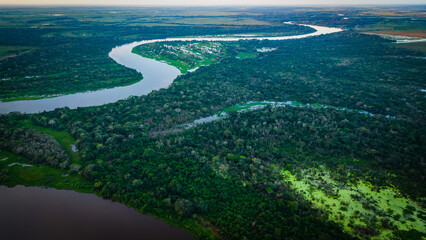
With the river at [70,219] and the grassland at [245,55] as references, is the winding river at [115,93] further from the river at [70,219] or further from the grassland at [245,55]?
the grassland at [245,55]

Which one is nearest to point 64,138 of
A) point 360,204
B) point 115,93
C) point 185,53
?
point 115,93

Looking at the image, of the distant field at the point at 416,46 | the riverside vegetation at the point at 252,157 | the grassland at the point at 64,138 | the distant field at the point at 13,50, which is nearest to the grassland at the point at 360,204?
the riverside vegetation at the point at 252,157

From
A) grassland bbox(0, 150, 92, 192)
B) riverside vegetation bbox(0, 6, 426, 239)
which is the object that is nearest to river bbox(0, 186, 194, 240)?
grassland bbox(0, 150, 92, 192)

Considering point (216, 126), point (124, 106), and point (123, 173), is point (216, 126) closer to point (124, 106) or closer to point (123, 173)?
point (123, 173)

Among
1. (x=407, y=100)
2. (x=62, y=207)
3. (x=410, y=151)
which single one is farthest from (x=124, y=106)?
(x=407, y=100)

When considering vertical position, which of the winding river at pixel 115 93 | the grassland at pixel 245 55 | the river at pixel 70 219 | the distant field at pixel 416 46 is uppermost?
the distant field at pixel 416 46

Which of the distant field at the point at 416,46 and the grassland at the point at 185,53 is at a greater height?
the distant field at the point at 416,46

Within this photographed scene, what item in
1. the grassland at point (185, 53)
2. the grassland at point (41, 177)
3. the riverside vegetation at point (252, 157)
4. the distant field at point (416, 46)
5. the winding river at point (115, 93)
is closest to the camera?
the riverside vegetation at point (252, 157)

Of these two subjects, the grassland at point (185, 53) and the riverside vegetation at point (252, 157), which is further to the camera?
the grassland at point (185, 53)

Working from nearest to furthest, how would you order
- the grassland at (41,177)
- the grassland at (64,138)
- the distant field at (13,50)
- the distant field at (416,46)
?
1. the grassland at (41,177)
2. the grassland at (64,138)
3. the distant field at (13,50)
4. the distant field at (416,46)
